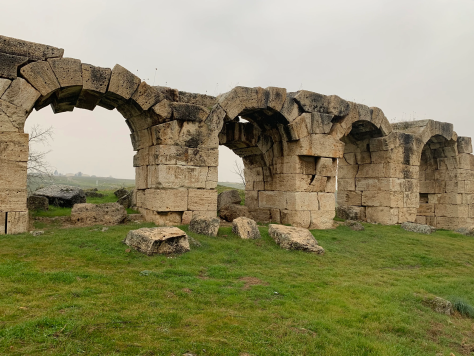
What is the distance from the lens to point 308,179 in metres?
13.4

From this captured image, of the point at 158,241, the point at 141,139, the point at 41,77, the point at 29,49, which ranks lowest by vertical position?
the point at 158,241

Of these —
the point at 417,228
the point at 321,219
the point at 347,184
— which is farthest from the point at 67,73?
the point at 417,228

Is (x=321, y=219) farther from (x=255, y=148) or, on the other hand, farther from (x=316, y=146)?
(x=255, y=148)

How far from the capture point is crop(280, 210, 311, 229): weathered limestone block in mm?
12977

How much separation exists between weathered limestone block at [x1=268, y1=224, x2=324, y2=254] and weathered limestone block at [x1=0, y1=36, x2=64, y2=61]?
7.27m

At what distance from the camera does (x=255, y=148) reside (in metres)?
15.0

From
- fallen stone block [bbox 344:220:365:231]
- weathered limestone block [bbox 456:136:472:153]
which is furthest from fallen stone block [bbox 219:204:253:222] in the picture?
weathered limestone block [bbox 456:136:472:153]

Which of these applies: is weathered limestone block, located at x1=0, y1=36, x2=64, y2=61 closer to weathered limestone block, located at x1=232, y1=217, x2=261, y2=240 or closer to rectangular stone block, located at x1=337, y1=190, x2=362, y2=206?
weathered limestone block, located at x1=232, y1=217, x2=261, y2=240

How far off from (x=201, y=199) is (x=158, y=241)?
10.9ft

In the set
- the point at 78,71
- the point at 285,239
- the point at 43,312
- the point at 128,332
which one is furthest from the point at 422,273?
the point at 78,71

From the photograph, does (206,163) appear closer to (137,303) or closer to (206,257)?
(206,257)

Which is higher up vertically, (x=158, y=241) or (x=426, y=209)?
(x=426, y=209)

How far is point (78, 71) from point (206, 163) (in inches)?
164

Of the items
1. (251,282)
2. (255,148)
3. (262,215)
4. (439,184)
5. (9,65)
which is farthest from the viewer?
(439,184)
